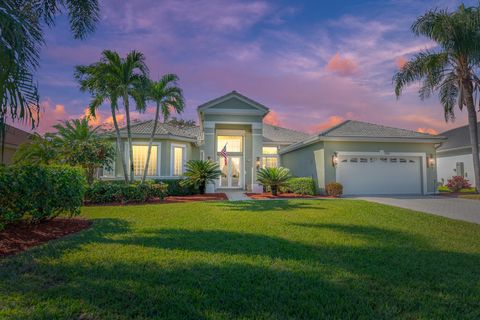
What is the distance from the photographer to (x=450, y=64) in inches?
607

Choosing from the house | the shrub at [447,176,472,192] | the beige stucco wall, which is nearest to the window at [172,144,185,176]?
the house

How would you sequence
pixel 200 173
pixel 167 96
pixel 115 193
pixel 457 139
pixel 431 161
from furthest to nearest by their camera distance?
pixel 457 139 → pixel 431 161 → pixel 200 173 → pixel 167 96 → pixel 115 193

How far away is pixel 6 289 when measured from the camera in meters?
3.21

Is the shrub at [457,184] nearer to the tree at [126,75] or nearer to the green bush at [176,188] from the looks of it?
the green bush at [176,188]

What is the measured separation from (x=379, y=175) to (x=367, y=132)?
8.99 feet

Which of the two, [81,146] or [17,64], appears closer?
[17,64]

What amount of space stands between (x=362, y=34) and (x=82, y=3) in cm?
1093

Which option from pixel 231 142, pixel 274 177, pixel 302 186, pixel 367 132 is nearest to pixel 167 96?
pixel 231 142

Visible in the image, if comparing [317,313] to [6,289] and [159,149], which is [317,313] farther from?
[159,149]

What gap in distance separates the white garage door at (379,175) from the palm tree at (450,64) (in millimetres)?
3032

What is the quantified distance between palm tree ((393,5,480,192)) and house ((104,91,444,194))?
2.29 metres

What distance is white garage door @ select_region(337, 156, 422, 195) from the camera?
15.8 meters

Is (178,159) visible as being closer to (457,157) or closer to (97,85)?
(97,85)

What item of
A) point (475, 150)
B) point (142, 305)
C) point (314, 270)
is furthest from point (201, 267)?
point (475, 150)
